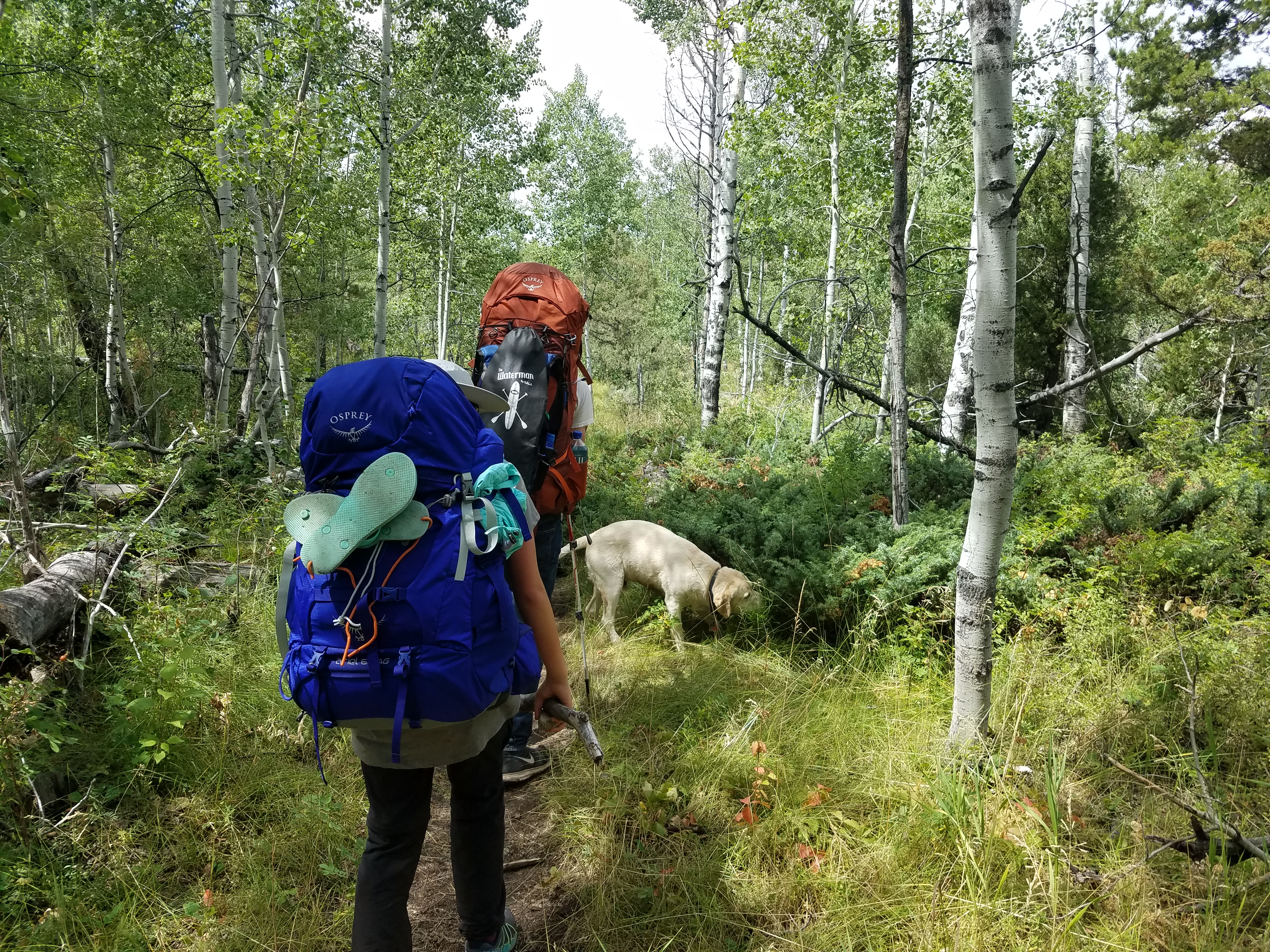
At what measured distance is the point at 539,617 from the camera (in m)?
1.87

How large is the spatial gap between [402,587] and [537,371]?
1.51m

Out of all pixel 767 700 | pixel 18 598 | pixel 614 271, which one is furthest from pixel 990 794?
pixel 614 271

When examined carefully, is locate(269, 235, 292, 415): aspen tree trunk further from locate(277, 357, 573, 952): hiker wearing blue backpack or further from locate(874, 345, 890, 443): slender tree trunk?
locate(874, 345, 890, 443): slender tree trunk

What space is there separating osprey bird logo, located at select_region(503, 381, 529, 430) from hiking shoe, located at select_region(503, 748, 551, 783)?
1623mm

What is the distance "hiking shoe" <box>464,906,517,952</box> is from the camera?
2.05 m

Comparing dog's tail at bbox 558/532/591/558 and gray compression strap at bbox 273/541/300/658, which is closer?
Result: gray compression strap at bbox 273/541/300/658

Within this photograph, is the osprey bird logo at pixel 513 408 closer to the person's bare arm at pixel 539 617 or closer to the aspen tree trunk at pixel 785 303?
the person's bare arm at pixel 539 617

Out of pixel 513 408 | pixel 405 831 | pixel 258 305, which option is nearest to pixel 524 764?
pixel 405 831

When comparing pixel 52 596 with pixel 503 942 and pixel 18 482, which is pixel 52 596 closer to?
pixel 18 482

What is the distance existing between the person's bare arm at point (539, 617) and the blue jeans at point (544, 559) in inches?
47.1

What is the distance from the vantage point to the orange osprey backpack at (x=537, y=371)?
2.78 metres

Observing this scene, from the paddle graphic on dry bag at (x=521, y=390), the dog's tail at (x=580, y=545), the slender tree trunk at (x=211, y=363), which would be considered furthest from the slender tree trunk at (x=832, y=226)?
the slender tree trunk at (x=211, y=363)

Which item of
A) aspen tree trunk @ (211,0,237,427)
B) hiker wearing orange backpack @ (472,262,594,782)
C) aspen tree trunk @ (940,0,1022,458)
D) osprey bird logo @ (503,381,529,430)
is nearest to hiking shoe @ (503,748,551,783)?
hiker wearing orange backpack @ (472,262,594,782)

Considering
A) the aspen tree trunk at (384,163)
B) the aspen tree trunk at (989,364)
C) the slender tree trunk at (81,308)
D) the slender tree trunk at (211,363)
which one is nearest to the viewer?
the aspen tree trunk at (989,364)
